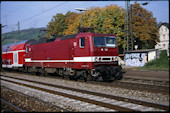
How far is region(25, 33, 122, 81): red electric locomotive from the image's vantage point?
13.6 meters

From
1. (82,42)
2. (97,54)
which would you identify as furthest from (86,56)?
(82,42)

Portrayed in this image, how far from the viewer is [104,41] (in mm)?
14375

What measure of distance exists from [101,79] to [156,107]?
7380 mm

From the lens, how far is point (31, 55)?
2194 cm

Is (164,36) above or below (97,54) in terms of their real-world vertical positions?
above

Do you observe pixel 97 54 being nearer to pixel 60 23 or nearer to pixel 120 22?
pixel 120 22

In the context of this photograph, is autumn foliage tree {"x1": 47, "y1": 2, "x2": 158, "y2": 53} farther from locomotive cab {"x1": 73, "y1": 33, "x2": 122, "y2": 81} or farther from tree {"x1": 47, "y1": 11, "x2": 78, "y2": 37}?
locomotive cab {"x1": 73, "y1": 33, "x2": 122, "y2": 81}

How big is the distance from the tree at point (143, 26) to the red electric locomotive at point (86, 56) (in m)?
31.5

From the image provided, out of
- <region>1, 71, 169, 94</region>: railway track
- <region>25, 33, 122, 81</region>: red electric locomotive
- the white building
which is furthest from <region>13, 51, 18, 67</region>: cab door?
the white building

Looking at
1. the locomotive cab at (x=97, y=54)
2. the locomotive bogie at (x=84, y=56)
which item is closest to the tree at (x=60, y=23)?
the locomotive bogie at (x=84, y=56)

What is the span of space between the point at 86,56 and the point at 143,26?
35.2 metres

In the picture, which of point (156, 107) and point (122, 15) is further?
point (122, 15)

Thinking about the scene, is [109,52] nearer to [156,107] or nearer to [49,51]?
[49,51]

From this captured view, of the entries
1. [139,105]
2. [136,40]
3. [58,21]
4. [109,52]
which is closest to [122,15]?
[136,40]
